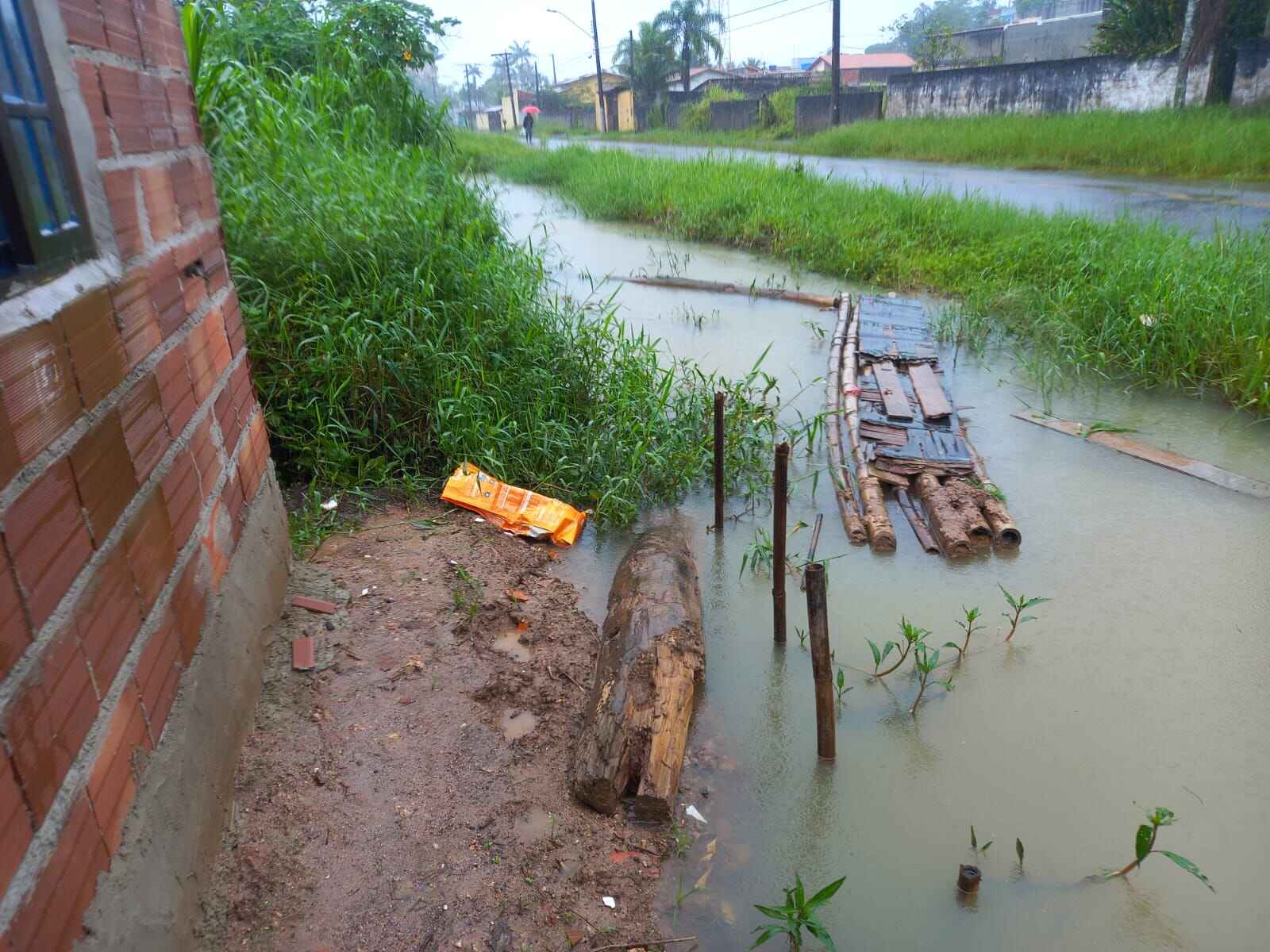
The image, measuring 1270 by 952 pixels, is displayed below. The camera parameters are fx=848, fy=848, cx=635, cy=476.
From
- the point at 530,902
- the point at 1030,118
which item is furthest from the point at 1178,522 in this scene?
the point at 1030,118

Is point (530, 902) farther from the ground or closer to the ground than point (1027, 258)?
closer to the ground

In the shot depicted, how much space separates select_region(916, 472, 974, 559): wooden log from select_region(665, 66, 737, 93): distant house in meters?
32.0

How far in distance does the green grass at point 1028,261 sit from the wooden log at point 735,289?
878 millimetres

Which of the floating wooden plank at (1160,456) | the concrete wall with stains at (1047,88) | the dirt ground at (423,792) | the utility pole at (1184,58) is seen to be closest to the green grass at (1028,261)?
the floating wooden plank at (1160,456)

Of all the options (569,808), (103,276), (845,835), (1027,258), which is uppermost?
(103,276)

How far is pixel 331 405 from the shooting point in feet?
11.9

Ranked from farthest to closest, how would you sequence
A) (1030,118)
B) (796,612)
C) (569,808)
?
(1030,118)
(796,612)
(569,808)

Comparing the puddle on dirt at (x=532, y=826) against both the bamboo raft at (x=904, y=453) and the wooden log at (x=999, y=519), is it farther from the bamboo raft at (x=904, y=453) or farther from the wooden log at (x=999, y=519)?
the wooden log at (x=999, y=519)

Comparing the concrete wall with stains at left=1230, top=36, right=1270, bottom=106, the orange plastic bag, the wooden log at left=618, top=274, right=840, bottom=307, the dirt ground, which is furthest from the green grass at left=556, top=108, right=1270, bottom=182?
the dirt ground

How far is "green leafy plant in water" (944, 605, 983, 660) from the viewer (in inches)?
113

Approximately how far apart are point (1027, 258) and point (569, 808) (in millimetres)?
6246

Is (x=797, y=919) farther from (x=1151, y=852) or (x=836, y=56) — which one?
(x=836, y=56)

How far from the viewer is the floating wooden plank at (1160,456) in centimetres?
396

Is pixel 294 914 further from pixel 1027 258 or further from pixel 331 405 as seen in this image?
pixel 1027 258
